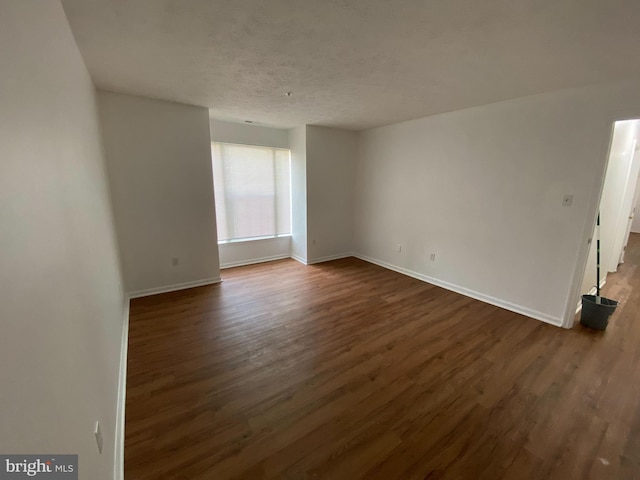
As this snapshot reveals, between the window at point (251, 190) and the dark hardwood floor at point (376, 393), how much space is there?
68.1 inches

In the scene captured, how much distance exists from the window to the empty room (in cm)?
5

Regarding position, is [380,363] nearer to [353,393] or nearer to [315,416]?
[353,393]

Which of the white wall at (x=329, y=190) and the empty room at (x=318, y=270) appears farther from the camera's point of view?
the white wall at (x=329, y=190)

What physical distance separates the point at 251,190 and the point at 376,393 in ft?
12.4

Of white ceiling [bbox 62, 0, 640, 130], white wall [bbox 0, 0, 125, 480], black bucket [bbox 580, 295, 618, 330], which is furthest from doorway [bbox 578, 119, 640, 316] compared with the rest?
white wall [bbox 0, 0, 125, 480]

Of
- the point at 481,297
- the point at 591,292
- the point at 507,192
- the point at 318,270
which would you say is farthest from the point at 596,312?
the point at 318,270

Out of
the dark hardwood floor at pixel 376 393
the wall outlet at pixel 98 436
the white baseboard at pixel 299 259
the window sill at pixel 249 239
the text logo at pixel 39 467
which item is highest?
the text logo at pixel 39 467

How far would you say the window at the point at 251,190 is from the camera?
4383 mm

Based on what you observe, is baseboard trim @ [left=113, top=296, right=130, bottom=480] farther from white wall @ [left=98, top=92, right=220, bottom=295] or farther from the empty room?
white wall @ [left=98, top=92, right=220, bottom=295]

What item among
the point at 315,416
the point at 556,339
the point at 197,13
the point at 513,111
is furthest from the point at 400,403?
the point at 513,111

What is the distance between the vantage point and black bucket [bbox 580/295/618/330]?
2.70 m

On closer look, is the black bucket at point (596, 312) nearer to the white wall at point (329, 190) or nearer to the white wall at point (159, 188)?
the white wall at point (329, 190)

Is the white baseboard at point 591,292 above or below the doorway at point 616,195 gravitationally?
below

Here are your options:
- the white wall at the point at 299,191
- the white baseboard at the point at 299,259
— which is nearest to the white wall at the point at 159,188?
the white wall at the point at 299,191
